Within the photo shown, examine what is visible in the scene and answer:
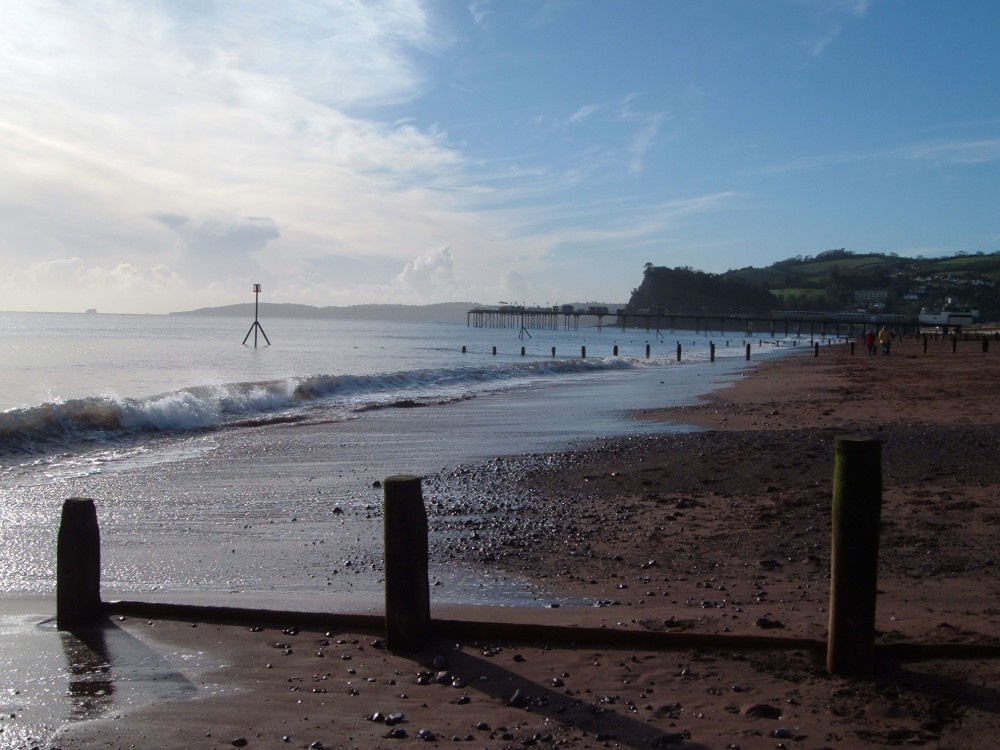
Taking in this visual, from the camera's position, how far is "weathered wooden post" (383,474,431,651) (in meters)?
4.96

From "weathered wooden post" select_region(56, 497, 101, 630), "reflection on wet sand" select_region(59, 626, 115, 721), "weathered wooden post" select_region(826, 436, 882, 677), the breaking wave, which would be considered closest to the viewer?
"reflection on wet sand" select_region(59, 626, 115, 721)

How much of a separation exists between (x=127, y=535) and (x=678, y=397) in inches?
726

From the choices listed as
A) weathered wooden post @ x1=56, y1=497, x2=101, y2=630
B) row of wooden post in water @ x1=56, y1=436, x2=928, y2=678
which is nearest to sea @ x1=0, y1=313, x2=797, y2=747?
weathered wooden post @ x1=56, y1=497, x2=101, y2=630

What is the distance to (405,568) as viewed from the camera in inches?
196

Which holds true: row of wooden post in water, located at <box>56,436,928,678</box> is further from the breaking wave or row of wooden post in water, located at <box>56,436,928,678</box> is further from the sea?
the breaking wave

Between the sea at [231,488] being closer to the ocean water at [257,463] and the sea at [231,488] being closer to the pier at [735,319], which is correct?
the ocean water at [257,463]

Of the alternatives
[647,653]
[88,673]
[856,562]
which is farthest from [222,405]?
[856,562]

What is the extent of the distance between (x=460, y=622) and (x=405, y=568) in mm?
492

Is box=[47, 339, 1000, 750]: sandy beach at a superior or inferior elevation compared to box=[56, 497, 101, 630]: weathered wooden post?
inferior

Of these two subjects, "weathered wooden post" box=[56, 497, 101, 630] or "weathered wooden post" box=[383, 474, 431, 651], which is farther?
"weathered wooden post" box=[56, 497, 101, 630]

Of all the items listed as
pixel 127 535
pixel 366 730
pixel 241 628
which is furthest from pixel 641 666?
pixel 127 535

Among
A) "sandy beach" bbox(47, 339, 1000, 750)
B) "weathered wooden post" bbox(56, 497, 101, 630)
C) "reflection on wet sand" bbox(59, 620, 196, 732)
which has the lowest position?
"reflection on wet sand" bbox(59, 620, 196, 732)

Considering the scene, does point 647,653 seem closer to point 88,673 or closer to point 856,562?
point 856,562

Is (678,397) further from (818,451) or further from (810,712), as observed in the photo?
(810,712)
